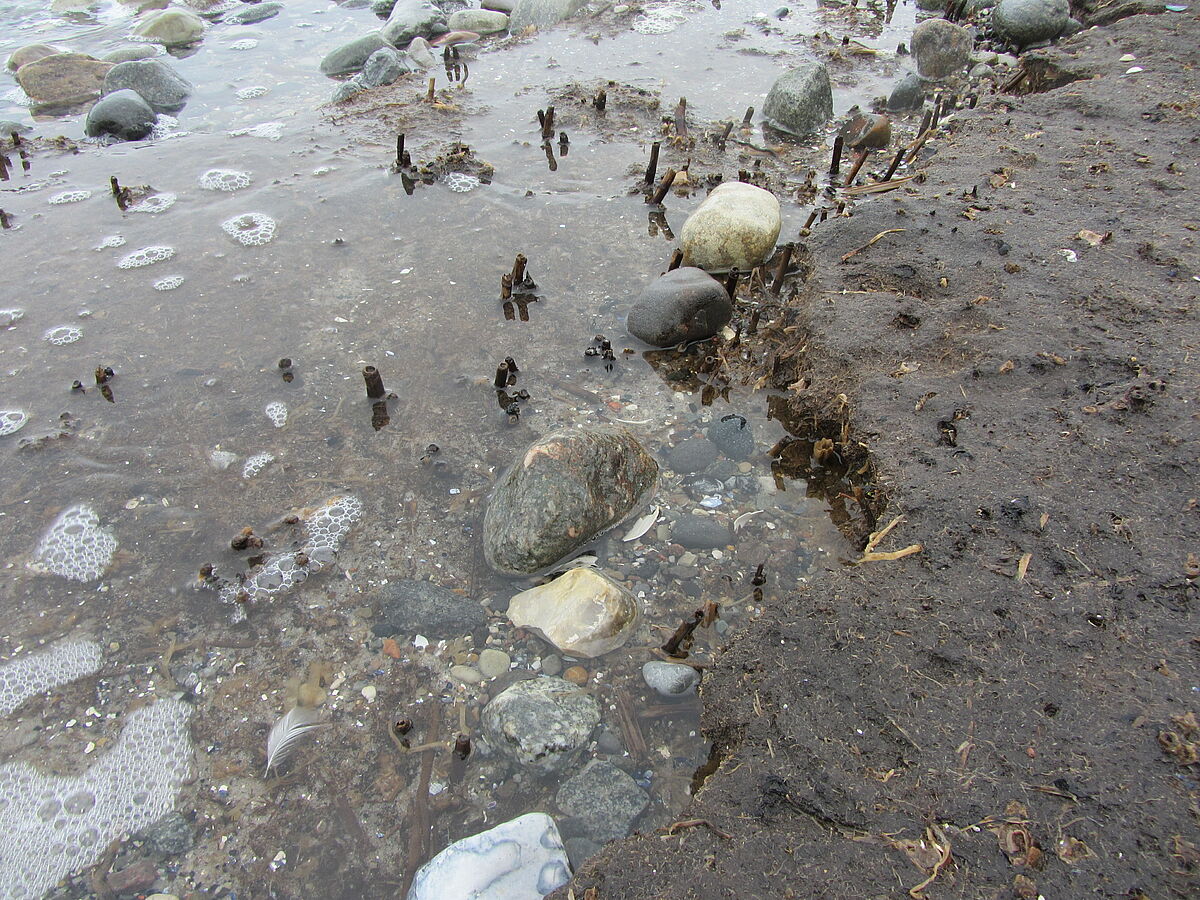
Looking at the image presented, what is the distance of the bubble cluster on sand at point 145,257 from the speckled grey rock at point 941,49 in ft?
31.1

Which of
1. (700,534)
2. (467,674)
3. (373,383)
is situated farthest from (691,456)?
(373,383)

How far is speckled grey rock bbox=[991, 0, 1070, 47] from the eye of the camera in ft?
31.3

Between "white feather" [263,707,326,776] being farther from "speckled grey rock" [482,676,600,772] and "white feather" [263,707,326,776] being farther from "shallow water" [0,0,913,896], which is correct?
"speckled grey rock" [482,676,600,772]

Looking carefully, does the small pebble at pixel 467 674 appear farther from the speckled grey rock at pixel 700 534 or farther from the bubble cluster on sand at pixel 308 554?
the speckled grey rock at pixel 700 534

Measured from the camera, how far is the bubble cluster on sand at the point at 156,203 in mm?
6500

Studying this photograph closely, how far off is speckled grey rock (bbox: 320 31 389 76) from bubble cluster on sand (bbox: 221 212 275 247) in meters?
4.21

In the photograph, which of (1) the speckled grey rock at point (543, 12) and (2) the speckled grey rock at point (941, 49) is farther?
(1) the speckled grey rock at point (543, 12)

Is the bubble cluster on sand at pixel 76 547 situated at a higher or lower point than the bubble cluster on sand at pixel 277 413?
lower

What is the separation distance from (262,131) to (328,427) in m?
5.15

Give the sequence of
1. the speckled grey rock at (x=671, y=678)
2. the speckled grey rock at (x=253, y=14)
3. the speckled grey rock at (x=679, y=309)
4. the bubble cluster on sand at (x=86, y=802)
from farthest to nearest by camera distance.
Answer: the speckled grey rock at (x=253, y=14)
the speckled grey rock at (x=679, y=309)
the speckled grey rock at (x=671, y=678)
the bubble cluster on sand at (x=86, y=802)

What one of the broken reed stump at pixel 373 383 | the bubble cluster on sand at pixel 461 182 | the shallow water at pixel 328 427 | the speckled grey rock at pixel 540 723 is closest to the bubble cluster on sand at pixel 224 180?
the shallow water at pixel 328 427

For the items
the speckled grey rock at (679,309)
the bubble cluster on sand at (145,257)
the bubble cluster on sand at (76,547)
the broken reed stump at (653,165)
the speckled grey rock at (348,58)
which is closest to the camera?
the bubble cluster on sand at (76,547)

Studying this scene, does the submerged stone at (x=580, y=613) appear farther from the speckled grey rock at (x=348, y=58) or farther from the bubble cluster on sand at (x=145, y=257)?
the speckled grey rock at (x=348, y=58)

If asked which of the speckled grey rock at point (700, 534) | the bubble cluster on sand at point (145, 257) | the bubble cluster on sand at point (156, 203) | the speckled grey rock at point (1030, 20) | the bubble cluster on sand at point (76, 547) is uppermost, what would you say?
the speckled grey rock at point (1030, 20)
